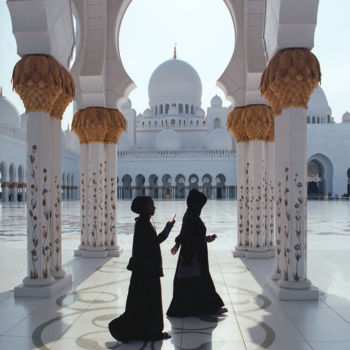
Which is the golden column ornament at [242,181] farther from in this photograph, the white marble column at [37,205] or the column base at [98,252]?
the white marble column at [37,205]

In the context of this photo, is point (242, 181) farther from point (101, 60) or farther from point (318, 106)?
point (318, 106)

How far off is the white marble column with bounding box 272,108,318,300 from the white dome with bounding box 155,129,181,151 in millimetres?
20469

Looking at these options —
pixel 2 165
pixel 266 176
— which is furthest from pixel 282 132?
pixel 2 165

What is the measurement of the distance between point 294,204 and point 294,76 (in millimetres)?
762

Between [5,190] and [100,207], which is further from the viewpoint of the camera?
[5,190]

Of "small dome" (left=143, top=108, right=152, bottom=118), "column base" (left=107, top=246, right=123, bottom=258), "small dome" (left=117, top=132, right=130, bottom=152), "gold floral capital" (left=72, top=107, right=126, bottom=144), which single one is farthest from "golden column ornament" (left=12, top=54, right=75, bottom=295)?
"small dome" (left=143, top=108, right=152, bottom=118)

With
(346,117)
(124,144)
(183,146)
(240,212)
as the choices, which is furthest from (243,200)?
(346,117)

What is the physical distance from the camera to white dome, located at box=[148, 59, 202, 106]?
23.7 meters

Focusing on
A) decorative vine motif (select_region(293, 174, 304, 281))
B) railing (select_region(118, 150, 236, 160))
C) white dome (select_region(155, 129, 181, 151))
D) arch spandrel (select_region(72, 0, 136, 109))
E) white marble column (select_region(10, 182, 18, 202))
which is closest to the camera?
decorative vine motif (select_region(293, 174, 304, 281))

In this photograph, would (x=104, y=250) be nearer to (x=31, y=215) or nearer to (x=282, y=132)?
(x=31, y=215)

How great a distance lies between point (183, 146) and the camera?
2498 cm

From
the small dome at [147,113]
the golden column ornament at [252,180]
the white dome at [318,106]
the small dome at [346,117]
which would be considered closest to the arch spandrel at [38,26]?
the golden column ornament at [252,180]

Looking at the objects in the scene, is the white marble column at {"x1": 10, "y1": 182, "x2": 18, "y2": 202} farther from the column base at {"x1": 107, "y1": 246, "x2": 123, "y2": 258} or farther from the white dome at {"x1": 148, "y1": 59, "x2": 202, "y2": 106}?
the column base at {"x1": 107, "y1": 246, "x2": 123, "y2": 258}

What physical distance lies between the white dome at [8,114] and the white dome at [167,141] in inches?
301
